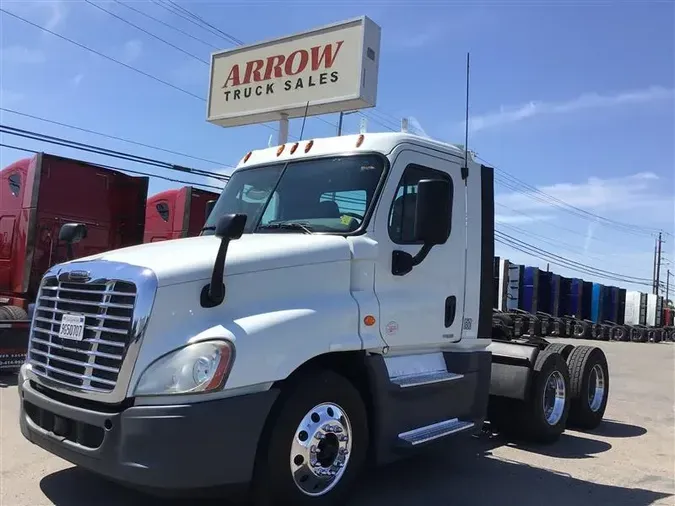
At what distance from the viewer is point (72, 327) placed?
3920 millimetres

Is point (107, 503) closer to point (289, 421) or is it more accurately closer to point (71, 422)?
point (71, 422)

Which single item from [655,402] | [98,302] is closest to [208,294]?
[98,302]

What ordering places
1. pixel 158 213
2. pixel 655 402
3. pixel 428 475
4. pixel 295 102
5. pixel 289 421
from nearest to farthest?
pixel 289 421
pixel 428 475
pixel 655 402
pixel 158 213
pixel 295 102

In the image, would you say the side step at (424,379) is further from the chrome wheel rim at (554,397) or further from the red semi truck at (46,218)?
the red semi truck at (46,218)

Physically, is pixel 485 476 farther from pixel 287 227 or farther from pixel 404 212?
pixel 287 227

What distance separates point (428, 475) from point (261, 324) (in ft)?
8.74

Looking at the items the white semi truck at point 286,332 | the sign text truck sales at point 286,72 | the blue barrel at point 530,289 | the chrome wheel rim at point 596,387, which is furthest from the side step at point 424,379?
the blue barrel at point 530,289

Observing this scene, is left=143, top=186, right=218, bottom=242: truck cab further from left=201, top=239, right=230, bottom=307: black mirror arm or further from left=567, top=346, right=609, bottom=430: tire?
left=201, top=239, right=230, bottom=307: black mirror arm

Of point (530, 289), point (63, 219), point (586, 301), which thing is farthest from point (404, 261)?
point (586, 301)

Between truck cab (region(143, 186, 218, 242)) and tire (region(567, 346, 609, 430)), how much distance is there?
23.5 feet

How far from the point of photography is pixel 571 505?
502 centimetres

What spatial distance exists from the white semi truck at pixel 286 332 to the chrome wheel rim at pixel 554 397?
2.12 m

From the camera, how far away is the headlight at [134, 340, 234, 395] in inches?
138

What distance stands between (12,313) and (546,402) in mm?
7667
